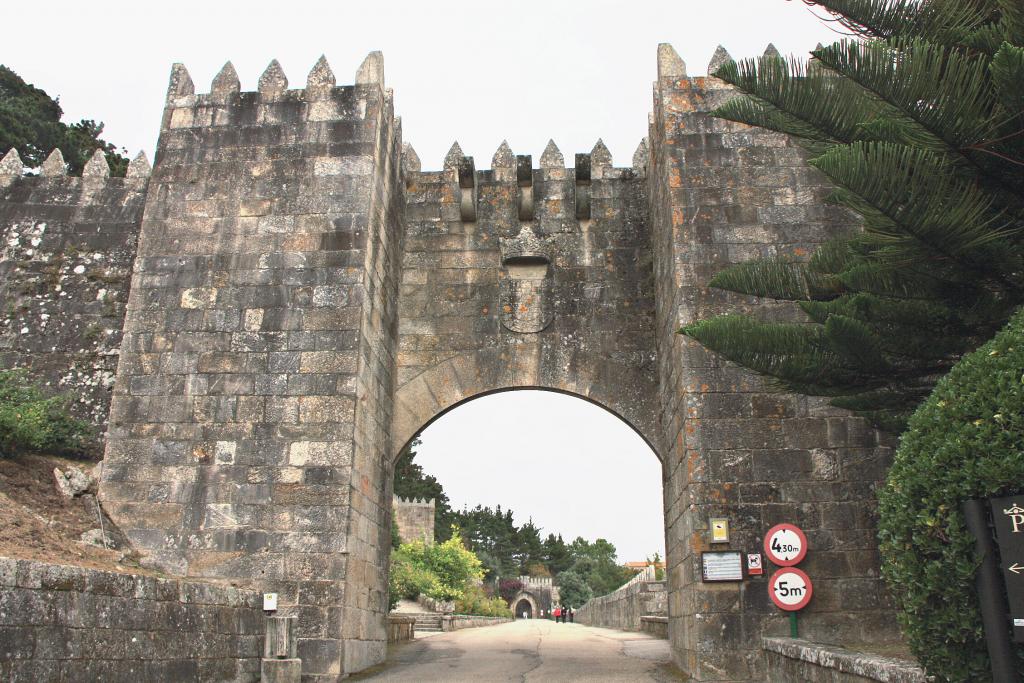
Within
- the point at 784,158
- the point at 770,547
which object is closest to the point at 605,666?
the point at 770,547

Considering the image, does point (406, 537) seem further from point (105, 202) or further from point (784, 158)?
point (784, 158)

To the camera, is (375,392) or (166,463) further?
(375,392)

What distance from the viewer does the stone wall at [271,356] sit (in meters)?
6.71

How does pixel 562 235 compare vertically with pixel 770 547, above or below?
above

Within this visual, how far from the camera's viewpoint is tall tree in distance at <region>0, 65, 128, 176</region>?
1583cm

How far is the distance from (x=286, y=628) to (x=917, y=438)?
14.9ft

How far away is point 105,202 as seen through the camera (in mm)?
9164

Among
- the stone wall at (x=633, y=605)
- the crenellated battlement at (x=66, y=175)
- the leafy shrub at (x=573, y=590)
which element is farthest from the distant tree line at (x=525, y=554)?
the crenellated battlement at (x=66, y=175)

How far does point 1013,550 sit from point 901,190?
6.36ft

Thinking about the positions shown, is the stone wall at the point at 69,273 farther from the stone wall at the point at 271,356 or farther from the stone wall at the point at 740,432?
the stone wall at the point at 740,432

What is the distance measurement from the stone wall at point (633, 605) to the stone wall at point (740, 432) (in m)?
4.62

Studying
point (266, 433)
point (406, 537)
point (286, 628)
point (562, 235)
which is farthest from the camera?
point (406, 537)

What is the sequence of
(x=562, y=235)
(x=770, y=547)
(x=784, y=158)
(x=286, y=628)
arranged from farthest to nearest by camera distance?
(x=562, y=235) < (x=784, y=158) < (x=770, y=547) < (x=286, y=628)

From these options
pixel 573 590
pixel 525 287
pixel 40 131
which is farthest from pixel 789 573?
pixel 573 590
